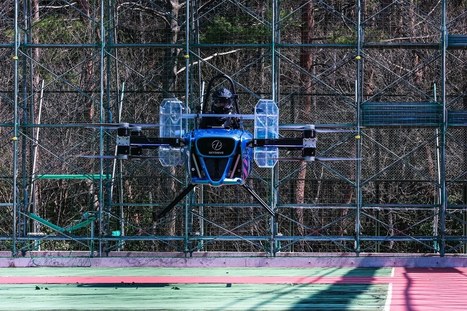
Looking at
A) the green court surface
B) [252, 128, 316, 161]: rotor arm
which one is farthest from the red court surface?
[252, 128, 316, 161]: rotor arm

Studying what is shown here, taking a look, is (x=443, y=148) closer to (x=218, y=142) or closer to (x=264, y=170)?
(x=264, y=170)

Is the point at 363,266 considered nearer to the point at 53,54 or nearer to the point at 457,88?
the point at 457,88

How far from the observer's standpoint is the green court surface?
2006 cm

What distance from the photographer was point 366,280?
24.9 meters

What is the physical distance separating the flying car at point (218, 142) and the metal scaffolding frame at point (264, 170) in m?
3.23

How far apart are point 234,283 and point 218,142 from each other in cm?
401

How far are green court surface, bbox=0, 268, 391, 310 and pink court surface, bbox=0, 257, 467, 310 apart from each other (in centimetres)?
2

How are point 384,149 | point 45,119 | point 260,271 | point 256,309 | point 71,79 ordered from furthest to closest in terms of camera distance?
point 71,79 → point 45,119 → point 384,149 → point 260,271 → point 256,309

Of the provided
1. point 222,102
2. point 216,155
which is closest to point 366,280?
point 216,155

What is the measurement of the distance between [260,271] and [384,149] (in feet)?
15.1

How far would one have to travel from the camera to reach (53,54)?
40.2m

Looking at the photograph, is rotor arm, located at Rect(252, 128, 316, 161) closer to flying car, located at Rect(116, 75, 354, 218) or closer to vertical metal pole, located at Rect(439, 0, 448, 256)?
flying car, located at Rect(116, 75, 354, 218)

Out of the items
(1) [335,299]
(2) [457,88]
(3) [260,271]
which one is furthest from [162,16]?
(1) [335,299]

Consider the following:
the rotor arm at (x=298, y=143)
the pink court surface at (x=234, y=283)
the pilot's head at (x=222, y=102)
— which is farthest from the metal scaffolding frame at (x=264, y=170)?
the rotor arm at (x=298, y=143)
